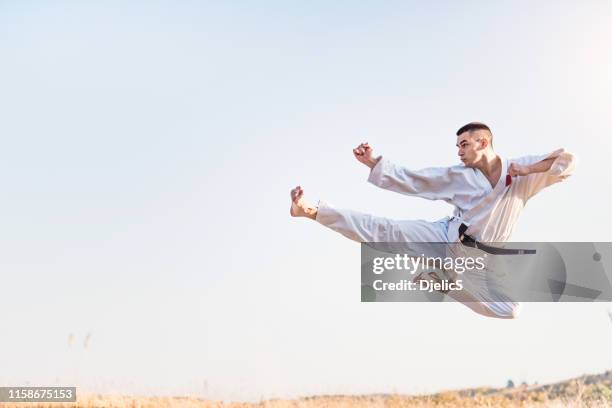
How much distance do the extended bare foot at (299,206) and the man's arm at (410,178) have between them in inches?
26.8

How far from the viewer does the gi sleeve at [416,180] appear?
8.27 meters

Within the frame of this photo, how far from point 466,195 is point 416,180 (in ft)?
1.64

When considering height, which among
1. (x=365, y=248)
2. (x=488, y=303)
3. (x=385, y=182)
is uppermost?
(x=385, y=182)

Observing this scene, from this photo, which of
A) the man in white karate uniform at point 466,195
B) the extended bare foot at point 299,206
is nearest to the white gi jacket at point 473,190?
the man in white karate uniform at point 466,195

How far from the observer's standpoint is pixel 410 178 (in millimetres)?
8344

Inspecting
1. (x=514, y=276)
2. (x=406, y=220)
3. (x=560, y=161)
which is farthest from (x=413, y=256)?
(x=560, y=161)

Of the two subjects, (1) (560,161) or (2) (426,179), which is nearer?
(1) (560,161)

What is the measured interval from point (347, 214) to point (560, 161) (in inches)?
78.2

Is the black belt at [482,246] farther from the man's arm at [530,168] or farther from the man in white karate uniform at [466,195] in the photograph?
the man's arm at [530,168]

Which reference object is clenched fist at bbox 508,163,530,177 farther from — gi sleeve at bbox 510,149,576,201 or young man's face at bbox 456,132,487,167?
young man's face at bbox 456,132,487,167

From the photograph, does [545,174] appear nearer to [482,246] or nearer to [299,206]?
[482,246]

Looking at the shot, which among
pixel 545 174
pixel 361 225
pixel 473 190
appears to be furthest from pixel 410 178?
pixel 545 174

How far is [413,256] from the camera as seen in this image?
8188 mm

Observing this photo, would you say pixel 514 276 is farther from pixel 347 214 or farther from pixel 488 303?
pixel 347 214
